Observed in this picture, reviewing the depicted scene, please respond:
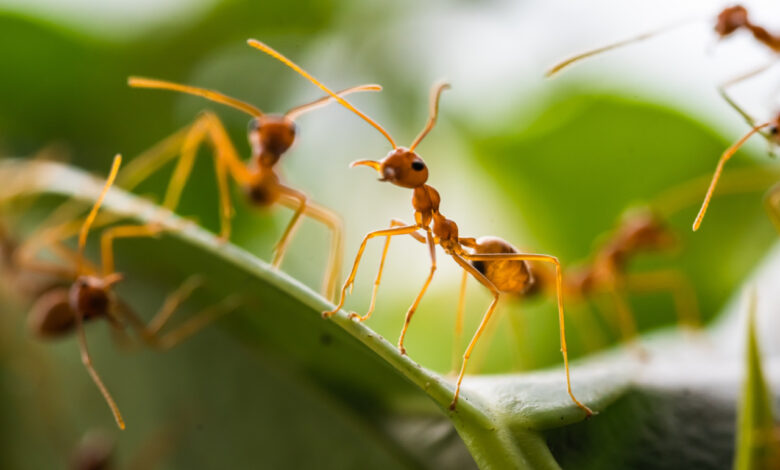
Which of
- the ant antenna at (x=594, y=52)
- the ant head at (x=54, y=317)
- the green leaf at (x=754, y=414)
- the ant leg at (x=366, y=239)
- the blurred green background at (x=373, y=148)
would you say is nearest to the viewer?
the green leaf at (x=754, y=414)

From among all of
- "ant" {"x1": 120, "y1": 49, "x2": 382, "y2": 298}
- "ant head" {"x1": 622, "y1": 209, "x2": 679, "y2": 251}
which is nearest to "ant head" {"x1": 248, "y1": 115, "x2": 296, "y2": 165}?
"ant" {"x1": 120, "y1": 49, "x2": 382, "y2": 298}

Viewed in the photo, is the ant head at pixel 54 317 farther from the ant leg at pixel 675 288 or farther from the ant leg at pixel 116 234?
the ant leg at pixel 675 288

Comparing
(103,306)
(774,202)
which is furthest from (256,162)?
(774,202)

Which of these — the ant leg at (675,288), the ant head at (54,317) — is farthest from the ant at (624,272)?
the ant head at (54,317)

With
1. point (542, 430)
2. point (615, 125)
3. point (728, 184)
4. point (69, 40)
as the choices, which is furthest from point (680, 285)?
point (69, 40)

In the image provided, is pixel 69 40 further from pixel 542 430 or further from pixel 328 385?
pixel 542 430

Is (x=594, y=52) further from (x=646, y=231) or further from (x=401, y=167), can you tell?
(x=646, y=231)
